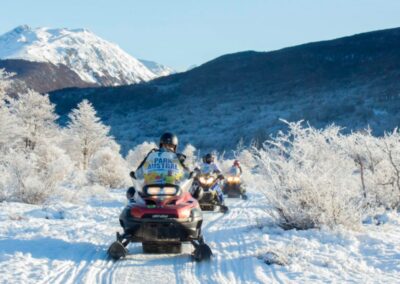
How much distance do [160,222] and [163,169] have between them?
1003mm

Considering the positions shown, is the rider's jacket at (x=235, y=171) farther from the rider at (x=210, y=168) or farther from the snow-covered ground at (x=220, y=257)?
the snow-covered ground at (x=220, y=257)

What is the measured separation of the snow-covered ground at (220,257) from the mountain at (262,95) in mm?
54181

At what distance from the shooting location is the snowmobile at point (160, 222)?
765 cm

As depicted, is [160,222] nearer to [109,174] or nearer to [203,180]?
[203,180]

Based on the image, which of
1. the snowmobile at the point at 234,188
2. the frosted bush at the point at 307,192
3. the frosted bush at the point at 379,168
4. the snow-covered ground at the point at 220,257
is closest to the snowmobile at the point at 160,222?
the snow-covered ground at the point at 220,257

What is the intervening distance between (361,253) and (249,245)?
1845 millimetres

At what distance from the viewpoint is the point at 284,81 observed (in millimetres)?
107562

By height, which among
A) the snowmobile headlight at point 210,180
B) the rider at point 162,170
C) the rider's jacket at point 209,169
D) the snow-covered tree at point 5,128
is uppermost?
the snow-covered tree at point 5,128

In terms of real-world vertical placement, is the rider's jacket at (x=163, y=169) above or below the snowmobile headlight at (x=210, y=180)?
above

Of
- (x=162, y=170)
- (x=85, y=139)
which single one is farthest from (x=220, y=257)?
(x=85, y=139)

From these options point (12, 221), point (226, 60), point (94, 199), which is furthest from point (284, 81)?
point (12, 221)

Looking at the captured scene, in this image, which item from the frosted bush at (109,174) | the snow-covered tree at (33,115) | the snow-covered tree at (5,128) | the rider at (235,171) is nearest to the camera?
the rider at (235,171)

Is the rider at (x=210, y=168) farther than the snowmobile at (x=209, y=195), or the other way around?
the rider at (x=210, y=168)

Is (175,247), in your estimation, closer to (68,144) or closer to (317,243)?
(317,243)
